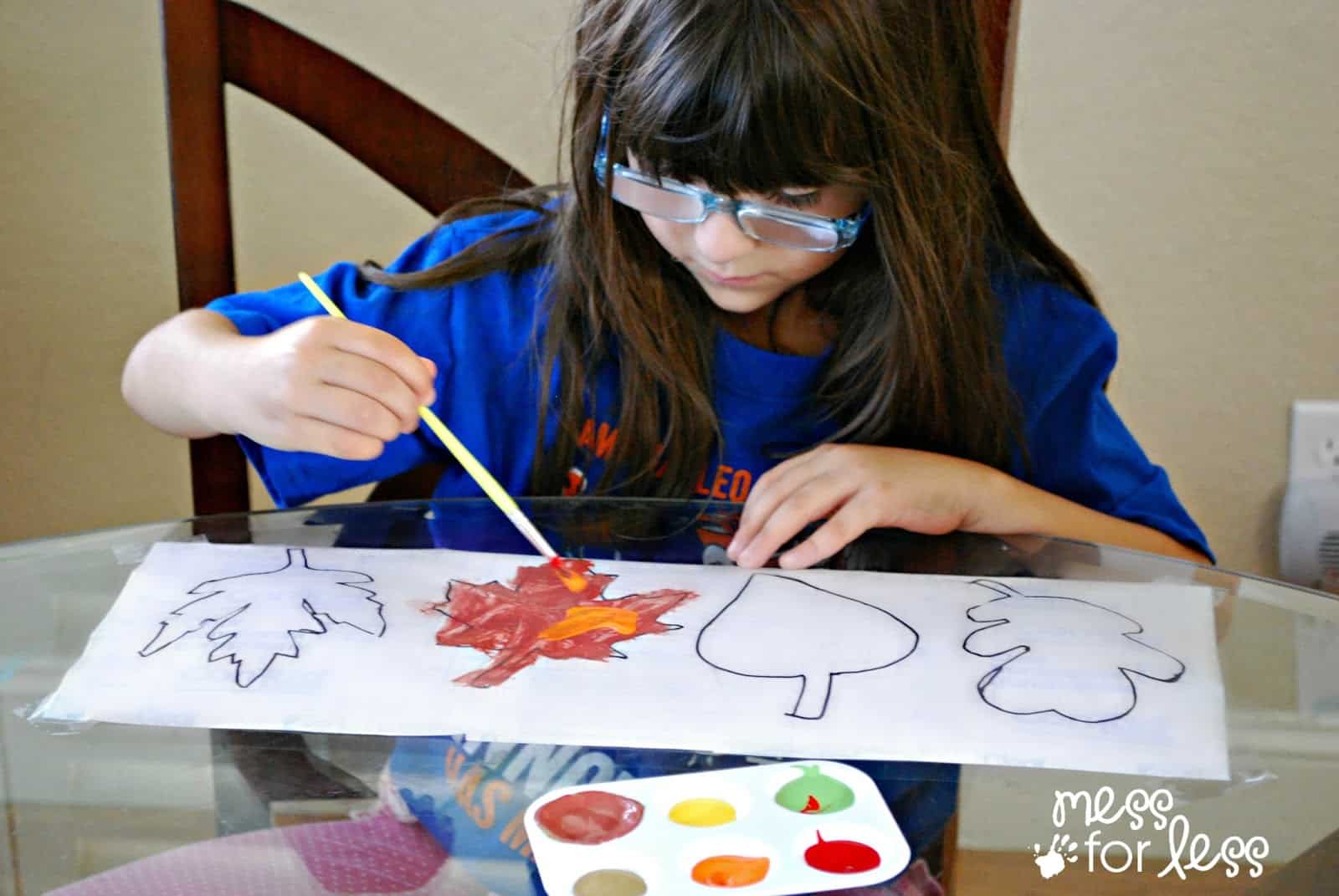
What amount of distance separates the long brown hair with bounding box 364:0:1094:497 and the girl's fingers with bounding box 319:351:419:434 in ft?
0.55

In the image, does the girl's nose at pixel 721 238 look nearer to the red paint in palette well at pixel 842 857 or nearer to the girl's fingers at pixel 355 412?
the girl's fingers at pixel 355 412

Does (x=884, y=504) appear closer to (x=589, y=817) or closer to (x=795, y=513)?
(x=795, y=513)

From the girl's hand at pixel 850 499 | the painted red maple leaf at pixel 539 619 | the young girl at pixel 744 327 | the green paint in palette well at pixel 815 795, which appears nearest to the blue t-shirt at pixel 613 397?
the young girl at pixel 744 327

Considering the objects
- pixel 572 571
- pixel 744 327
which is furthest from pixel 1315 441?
pixel 572 571

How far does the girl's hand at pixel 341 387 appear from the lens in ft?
1.92

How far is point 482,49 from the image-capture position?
3.51 ft

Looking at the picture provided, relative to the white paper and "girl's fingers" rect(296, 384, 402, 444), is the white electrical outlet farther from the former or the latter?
"girl's fingers" rect(296, 384, 402, 444)

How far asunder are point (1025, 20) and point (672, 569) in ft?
2.32

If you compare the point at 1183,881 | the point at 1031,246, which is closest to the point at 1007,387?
the point at 1031,246

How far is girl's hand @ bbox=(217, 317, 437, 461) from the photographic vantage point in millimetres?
584

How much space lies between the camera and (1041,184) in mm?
1097

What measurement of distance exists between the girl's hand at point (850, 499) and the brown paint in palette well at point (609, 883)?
24cm

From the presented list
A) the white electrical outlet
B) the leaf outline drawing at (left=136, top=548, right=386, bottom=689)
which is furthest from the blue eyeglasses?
the white electrical outlet

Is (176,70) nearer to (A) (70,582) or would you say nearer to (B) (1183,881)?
(A) (70,582)
